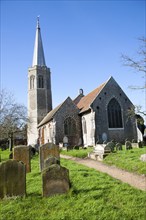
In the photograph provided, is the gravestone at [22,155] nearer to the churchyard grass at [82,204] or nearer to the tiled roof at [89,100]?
the churchyard grass at [82,204]

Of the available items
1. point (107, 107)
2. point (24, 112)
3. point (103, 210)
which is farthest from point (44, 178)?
point (24, 112)

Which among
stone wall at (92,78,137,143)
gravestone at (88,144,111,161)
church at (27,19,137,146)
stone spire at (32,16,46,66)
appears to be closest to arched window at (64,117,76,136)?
church at (27,19,137,146)

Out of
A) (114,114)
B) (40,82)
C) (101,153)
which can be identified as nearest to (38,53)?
(40,82)

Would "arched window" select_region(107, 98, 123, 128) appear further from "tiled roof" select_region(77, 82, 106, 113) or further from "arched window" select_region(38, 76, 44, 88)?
"arched window" select_region(38, 76, 44, 88)

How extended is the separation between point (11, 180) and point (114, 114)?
24.3 m

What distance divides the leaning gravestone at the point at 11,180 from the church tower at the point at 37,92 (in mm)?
32885

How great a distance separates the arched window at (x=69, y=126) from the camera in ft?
96.8

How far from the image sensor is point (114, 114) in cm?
2956

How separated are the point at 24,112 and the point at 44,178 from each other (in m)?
26.2

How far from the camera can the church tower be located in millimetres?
40969

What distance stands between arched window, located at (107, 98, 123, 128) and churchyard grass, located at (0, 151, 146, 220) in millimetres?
21997

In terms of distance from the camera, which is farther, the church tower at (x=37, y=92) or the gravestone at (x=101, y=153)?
the church tower at (x=37, y=92)

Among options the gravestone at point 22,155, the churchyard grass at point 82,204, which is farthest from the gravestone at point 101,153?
the churchyard grass at point 82,204

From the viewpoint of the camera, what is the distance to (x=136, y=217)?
5.25m
